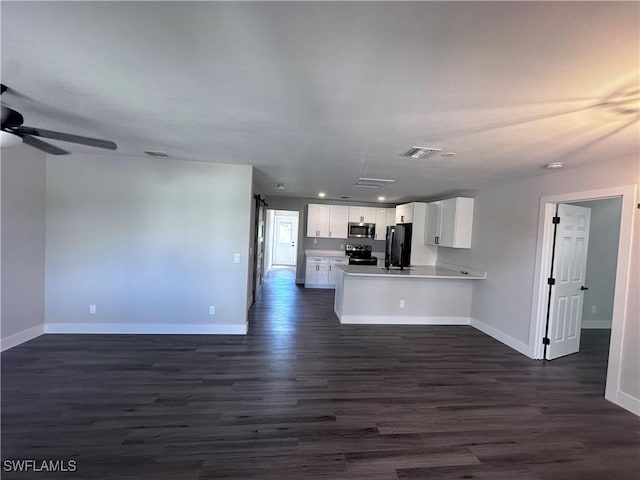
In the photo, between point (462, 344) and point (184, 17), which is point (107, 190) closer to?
point (184, 17)

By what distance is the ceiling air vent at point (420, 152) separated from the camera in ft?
9.71

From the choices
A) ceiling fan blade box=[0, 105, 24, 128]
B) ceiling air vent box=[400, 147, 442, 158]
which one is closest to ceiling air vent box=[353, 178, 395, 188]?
ceiling air vent box=[400, 147, 442, 158]

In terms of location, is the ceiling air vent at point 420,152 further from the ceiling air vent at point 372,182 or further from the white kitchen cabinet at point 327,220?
the white kitchen cabinet at point 327,220

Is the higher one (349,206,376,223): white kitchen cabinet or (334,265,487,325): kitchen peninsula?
(349,206,376,223): white kitchen cabinet

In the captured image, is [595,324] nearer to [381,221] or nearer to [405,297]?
[405,297]

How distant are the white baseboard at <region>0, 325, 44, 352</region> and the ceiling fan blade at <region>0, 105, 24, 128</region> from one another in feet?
9.40

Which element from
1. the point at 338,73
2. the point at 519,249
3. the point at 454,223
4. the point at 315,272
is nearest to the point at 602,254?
the point at 519,249

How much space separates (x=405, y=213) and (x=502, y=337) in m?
3.06

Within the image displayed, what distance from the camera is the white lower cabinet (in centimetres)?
796

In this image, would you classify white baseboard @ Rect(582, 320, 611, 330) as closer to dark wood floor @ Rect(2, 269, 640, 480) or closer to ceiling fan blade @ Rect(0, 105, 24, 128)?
dark wood floor @ Rect(2, 269, 640, 480)

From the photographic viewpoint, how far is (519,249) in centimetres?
429

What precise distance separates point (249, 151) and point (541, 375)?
4295 millimetres

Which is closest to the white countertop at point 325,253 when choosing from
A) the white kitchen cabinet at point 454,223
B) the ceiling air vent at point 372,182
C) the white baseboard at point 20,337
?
the white kitchen cabinet at point 454,223

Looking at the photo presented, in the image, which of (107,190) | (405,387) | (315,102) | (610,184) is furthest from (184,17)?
(610,184)
